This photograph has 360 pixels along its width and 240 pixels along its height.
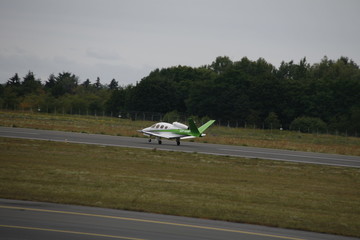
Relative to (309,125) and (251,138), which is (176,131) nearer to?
(251,138)

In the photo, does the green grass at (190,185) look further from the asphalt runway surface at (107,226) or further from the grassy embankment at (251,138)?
the grassy embankment at (251,138)

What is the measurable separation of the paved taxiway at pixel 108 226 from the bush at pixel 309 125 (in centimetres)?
7661

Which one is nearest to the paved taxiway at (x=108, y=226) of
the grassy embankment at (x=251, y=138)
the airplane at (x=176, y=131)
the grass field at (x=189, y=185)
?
the grass field at (x=189, y=185)

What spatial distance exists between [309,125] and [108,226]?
81.5m

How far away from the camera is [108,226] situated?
14.0m

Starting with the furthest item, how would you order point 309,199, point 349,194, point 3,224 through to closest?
point 349,194
point 309,199
point 3,224

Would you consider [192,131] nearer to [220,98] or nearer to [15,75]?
[220,98]

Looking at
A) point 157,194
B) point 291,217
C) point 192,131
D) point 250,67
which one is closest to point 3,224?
point 157,194

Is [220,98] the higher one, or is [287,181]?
[220,98]

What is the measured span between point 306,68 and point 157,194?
436 ft

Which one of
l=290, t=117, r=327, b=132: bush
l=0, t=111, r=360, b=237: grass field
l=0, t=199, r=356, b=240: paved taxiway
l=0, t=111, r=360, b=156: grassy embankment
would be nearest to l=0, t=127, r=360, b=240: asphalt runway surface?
l=0, t=199, r=356, b=240: paved taxiway

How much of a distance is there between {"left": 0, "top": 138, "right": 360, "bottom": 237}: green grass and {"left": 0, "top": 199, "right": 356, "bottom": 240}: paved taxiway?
100 centimetres

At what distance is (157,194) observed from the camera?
2064 centimetres

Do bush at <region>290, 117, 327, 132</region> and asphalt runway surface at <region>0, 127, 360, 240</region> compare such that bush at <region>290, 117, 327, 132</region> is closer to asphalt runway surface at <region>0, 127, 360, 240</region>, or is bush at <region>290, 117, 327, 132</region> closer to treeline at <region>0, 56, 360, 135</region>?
treeline at <region>0, 56, 360, 135</region>
